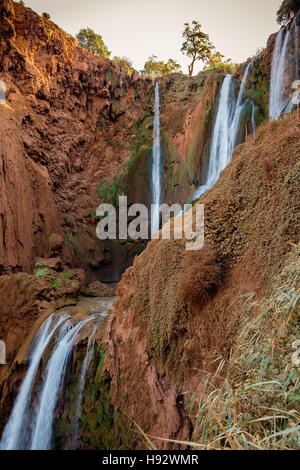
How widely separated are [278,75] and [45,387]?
1404 centimetres

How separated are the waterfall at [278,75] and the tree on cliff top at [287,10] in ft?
4.73

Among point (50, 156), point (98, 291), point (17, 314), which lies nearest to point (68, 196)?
point (50, 156)

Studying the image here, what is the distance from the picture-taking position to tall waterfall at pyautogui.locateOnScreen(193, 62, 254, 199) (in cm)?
1265

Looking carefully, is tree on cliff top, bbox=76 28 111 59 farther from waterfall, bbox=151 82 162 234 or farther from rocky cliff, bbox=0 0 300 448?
waterfall, bbox=151 82 162 234

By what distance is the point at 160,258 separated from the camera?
14.9 feet

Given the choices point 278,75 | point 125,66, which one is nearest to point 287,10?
point 278,75

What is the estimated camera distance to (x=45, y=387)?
6.64m

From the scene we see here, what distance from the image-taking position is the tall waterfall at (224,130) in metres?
12.6

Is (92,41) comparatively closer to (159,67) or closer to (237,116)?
(159,67)

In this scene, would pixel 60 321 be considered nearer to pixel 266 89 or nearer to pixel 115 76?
pixel 266 89

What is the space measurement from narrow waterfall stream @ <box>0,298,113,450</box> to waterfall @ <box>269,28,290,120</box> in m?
11.0

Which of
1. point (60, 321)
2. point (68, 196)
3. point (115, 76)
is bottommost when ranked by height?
point (60, 321)

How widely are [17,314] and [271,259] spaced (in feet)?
27.4
